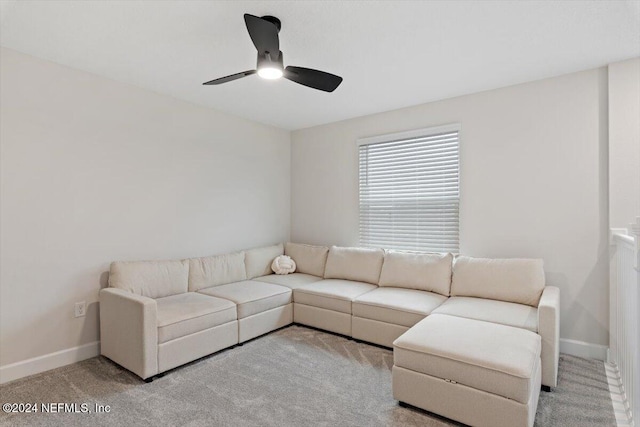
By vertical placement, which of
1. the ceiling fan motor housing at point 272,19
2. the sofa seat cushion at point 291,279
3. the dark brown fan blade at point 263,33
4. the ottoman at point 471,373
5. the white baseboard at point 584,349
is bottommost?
the white baseboard at point 584,349

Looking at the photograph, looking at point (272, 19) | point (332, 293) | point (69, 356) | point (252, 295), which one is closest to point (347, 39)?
point (272, 19)

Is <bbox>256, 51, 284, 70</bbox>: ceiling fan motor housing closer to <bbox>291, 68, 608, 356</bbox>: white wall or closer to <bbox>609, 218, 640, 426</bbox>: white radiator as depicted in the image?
<bbox>609, 218, 640, 426</bbox>: white radiator

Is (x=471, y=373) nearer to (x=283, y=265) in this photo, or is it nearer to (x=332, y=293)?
(x=332, y=293)

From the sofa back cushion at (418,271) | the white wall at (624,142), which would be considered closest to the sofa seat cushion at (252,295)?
the sofa back cushion at (418,271)

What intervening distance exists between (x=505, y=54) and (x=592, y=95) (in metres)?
1.01

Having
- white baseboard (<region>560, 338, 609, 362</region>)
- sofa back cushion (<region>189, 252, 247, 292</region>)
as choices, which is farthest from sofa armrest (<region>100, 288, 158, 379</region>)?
white baseboard (<region>560, 338, 609, 362</region>)

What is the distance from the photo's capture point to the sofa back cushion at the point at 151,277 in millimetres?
3025

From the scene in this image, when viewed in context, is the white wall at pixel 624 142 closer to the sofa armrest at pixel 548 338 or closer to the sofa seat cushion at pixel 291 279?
the sofa armrest at pixel 548 338

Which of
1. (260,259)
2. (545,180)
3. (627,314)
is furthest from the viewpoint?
(260,259)

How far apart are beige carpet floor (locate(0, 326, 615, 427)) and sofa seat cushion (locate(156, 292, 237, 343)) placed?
308 mm

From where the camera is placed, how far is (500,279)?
3061 mm

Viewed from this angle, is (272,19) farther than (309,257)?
No

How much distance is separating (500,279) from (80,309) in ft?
12.4

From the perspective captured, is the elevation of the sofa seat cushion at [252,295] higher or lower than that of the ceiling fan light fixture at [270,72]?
lower
